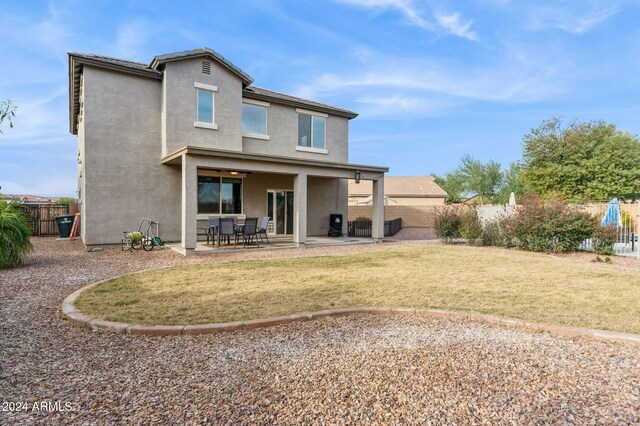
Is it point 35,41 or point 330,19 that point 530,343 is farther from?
point 35,41

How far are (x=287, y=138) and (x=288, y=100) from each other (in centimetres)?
178

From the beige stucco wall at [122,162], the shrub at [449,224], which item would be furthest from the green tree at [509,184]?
the beige stucco wall at [122,162]

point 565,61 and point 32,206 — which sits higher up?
Result: point 565,61

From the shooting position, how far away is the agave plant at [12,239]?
8625 millimetres

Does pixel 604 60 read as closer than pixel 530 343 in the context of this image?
No

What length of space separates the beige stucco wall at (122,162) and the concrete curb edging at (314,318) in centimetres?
857

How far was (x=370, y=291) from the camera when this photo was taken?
6492mm

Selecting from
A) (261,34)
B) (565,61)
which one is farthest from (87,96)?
(565,61)

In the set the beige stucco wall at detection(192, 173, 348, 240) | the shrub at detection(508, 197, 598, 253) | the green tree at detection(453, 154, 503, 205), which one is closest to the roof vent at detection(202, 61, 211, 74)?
the beige stucco wall at detection(192, 173, 348, 240)

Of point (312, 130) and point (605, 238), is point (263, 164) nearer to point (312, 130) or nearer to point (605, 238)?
point (312, 130)

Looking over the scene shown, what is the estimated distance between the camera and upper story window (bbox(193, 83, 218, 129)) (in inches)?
552

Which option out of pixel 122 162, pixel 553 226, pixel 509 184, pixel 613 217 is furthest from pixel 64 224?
pixel 509 184

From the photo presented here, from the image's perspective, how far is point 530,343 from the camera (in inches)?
161

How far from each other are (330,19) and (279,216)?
893 centimetres
